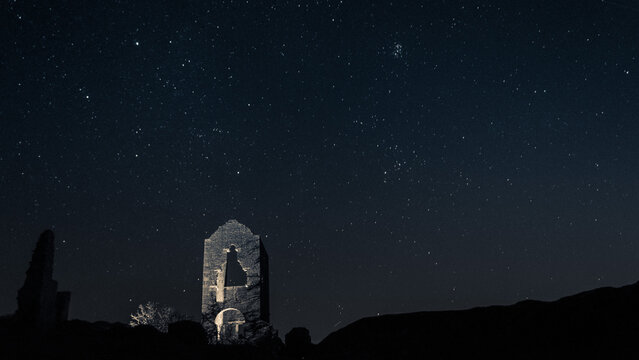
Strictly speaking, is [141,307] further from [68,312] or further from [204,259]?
[68,312]

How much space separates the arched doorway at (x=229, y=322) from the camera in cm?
2120

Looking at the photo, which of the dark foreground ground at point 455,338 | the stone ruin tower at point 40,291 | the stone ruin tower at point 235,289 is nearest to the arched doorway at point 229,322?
the stone ruin tower at point 235,289

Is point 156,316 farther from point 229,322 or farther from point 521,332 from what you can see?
point 521,332

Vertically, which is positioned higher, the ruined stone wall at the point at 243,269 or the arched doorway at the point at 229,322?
the ruined stone wall at the point at 243,269

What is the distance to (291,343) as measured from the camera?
1052cm

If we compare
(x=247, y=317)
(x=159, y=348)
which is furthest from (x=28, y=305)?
(x=247, y=317)

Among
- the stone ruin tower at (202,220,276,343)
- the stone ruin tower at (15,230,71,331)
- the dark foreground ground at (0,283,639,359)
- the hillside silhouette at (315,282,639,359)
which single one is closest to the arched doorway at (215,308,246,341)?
the stone ruin tower at (202,220,276,343)

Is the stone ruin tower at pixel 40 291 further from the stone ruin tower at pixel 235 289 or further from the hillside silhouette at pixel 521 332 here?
the stone ruin tower at pixel 235 289

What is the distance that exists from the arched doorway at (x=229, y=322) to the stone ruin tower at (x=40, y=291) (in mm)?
12273

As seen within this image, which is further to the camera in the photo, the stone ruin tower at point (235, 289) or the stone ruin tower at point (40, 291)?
the stone ruin tower at point (235, 289)

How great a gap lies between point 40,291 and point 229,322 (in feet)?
45.0

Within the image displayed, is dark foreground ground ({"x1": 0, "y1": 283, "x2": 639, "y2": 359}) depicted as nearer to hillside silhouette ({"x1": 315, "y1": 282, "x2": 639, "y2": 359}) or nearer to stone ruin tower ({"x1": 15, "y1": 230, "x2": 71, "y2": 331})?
hillside silhouette ({"x1": 315, "y1": 282, "x2": 639, "y2": 359})

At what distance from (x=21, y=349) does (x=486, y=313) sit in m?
7.55

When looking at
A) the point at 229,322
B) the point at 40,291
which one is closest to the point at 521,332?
the point at 40,291
